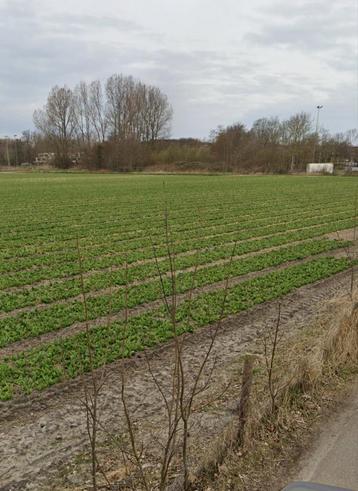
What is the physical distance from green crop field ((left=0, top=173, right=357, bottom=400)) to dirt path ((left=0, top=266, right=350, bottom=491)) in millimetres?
274

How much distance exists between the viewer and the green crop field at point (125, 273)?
204 inches

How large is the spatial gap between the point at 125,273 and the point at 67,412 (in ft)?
5.54

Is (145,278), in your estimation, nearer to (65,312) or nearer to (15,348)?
(65,312)

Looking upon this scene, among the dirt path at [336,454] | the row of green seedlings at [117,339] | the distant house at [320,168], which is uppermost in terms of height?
the distant house at [320,168]

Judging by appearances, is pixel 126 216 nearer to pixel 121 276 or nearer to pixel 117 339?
pixel 121 276

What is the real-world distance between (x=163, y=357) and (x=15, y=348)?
7.03 feet

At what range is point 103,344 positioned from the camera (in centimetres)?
542

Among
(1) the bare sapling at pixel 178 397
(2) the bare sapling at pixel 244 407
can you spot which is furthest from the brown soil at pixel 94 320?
(2) the bare sapling at pixel 244 407

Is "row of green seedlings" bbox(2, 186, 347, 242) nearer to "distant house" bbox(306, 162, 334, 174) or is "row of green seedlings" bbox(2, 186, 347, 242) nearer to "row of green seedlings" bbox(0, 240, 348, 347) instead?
"row of green seedlings" bbox(0, 240, 348, 347)

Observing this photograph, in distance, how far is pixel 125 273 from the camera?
364 centimetres

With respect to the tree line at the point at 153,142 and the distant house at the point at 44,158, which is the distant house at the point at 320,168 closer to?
the tree line at the point at 153,142

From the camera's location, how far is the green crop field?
5.18 metres

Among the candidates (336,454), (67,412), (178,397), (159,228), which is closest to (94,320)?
(67,412)

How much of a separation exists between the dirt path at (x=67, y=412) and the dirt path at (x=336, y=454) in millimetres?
959
